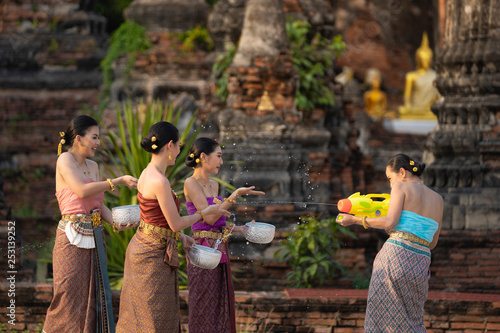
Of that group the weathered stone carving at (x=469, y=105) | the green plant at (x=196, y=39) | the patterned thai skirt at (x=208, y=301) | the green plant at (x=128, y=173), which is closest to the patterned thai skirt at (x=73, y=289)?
the patterned thai skirt at (x=208, y=301)

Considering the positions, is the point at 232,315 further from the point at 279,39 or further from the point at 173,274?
the point at 279,39

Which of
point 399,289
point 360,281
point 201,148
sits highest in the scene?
point 201,148

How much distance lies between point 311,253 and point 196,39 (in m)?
6.99

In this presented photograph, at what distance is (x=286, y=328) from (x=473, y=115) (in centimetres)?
386

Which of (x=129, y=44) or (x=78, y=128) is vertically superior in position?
(x=129, y=44)

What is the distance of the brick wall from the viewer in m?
5.60

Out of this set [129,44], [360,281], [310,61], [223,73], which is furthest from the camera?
[129,44]

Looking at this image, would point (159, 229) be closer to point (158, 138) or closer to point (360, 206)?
point (158, 138)

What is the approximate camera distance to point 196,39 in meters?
13.2

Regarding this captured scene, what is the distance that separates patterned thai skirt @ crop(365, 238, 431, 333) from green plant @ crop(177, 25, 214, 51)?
8.96m

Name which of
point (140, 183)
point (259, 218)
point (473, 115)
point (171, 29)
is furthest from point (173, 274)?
point (171, 29)

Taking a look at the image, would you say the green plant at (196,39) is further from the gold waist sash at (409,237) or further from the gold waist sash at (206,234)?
the gold waist sash at (409,237)

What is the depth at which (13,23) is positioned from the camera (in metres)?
14.7

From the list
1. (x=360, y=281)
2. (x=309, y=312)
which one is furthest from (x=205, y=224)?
→ (x=360, y=281)
